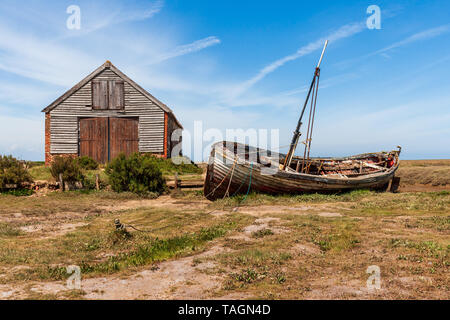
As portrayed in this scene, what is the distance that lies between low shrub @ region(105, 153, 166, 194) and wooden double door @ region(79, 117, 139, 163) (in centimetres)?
677

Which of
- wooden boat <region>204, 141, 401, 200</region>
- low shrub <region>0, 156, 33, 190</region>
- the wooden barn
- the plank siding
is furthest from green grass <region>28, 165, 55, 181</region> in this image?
wooden boat <region>204, 141, 401, 200</region>

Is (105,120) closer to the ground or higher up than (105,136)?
higher up

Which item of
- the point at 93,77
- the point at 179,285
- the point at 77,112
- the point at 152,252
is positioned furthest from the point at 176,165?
the point at 179,285

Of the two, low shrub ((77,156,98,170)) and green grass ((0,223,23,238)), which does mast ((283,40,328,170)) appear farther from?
low shrub ((77,156,98,170))

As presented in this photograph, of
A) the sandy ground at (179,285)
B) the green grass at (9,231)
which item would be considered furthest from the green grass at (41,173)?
the sandy ground at (179,285)

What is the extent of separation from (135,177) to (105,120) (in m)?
8.71

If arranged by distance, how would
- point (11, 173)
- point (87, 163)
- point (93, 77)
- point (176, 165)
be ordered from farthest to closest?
point (176, 165)
point (93, 77)
point (87, 163)
point (11, 173)

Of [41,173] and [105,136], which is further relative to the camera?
[105,136]

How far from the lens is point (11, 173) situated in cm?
1552

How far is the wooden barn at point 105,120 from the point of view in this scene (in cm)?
2264

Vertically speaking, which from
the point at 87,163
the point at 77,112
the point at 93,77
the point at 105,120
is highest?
the point at 93,77

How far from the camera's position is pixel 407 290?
4.12 meters

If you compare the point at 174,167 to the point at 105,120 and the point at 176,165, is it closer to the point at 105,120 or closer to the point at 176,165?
the point at 176,165
